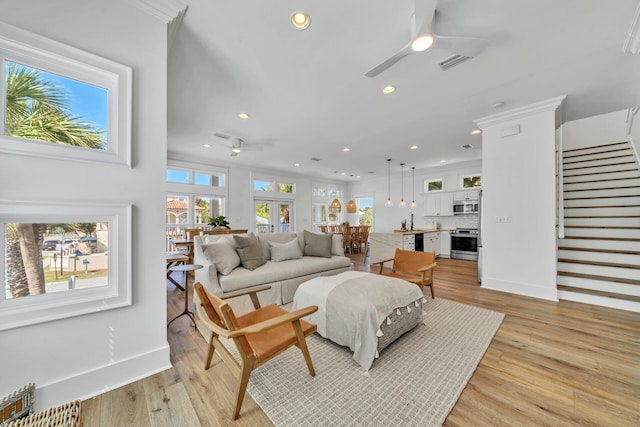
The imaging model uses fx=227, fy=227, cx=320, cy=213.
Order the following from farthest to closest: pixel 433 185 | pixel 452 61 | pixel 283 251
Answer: pixel 433 185 < pixel 283 251 < pixel 452 61

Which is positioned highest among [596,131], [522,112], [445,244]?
[596,131]

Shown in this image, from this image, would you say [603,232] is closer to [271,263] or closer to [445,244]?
[445,244]

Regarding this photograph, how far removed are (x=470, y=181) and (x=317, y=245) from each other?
5533 mm

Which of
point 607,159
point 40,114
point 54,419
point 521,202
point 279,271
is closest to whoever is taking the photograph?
point 54,419

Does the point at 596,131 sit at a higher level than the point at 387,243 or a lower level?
higher

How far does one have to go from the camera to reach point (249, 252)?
3125 millimetres

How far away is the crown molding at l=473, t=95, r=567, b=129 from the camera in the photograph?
3.08 meters

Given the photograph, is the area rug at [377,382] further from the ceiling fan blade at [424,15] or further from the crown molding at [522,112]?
the crown molding at [522,112]

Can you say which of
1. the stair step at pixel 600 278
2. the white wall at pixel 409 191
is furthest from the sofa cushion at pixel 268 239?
the white wall at pixel 409 191

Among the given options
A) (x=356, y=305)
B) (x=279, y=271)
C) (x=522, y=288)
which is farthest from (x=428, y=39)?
(x=522, y=288)

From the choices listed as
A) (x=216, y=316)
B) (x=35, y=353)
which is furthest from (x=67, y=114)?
(x=216, y=316)

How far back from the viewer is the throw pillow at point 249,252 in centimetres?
306

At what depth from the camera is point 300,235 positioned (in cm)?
412

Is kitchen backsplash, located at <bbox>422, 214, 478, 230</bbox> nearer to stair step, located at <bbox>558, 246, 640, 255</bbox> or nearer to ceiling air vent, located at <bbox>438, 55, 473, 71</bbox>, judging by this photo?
stair step, located at <bbox>558, 246, 640, 255</bbox>
